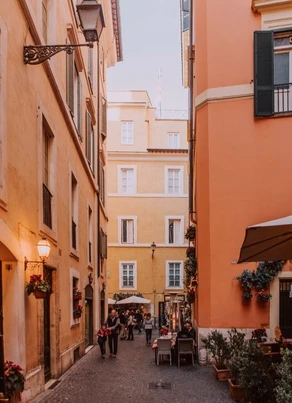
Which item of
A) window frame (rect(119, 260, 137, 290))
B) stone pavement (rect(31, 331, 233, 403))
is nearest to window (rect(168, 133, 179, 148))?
window frame (rect(119, 260, 137, 290))

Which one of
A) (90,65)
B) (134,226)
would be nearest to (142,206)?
(134,226)

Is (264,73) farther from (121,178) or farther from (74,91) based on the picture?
(121,178)

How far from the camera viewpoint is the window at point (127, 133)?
1615 inches

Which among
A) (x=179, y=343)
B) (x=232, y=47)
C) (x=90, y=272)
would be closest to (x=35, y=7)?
(x=232, y=47)

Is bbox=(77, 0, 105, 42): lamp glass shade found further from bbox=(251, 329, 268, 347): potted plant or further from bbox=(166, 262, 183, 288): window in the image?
bbox=(166, 262, 183, 288): window

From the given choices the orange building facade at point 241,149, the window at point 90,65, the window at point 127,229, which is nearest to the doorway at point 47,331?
the orange building facade at point 241,149

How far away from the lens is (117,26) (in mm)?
30750

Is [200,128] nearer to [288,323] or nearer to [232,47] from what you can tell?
[232,47]

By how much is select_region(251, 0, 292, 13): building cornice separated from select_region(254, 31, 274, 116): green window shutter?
697 millimetres

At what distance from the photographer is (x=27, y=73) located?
9.48m

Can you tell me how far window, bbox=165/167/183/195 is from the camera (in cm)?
4062

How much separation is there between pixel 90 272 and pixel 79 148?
5.70 metres

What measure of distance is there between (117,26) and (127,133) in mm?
11368

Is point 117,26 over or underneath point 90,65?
over
